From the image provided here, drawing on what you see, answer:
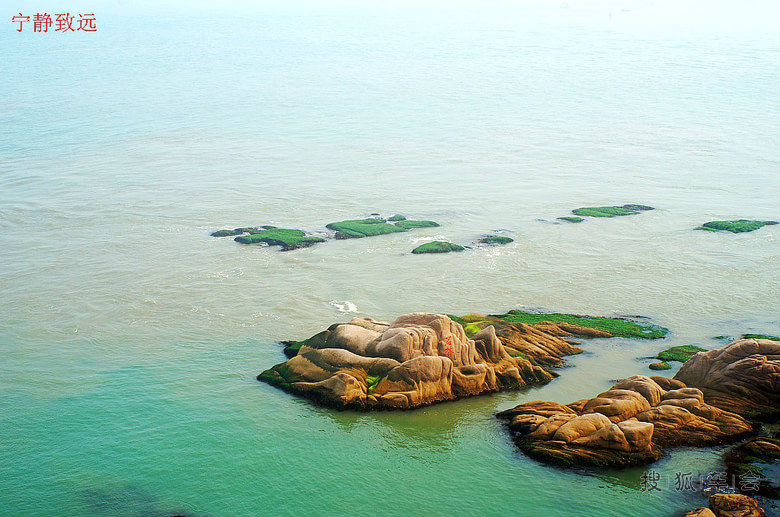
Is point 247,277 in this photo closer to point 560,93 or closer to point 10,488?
point 10,488

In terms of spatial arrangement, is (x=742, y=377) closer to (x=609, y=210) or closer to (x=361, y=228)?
(x=361, y=228)

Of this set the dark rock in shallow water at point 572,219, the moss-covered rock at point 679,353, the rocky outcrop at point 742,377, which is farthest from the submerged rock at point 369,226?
the rocky outcrop at point 742,377

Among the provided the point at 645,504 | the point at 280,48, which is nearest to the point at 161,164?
the point at 645,504

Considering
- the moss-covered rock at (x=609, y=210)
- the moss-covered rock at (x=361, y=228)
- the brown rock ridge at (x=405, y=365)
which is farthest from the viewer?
the moss-covered rock at (x=609, y=210)

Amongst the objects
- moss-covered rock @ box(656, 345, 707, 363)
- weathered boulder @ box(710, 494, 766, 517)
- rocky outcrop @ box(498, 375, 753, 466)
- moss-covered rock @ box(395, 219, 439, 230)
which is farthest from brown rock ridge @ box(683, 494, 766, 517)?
moss-covered rock @ box(395, 219, 439, 230)

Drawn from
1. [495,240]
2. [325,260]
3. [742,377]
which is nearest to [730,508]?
[742,377]

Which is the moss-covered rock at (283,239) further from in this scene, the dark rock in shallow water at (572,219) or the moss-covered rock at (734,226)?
the moss-covered rock at (734,226)

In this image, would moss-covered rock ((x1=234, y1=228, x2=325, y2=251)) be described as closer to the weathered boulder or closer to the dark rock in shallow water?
the dark rock in shallow water
